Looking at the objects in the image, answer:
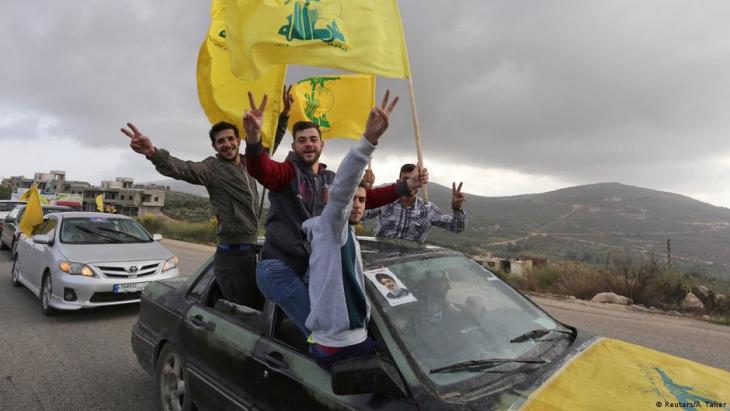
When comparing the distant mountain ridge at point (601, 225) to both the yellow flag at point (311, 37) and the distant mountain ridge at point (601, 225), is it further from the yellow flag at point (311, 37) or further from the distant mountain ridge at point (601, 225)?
the yellow flag at point (311, 37)

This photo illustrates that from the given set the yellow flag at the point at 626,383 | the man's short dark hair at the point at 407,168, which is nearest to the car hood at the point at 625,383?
the yellow flag at the point at 626,383

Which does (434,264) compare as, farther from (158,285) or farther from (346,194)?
(158,285)

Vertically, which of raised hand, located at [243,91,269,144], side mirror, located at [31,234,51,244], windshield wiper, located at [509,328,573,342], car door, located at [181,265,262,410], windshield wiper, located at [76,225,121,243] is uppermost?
raised hand, located at [243,91,269,144]

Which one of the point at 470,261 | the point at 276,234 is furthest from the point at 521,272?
the point at 276,234

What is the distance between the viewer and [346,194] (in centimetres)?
190

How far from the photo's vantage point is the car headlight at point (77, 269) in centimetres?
609

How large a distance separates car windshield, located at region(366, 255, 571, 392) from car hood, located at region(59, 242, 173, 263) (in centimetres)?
564

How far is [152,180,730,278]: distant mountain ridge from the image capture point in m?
53.5

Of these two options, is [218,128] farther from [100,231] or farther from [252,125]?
[100,231]

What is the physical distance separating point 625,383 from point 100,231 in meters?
7.93

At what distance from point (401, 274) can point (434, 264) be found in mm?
301

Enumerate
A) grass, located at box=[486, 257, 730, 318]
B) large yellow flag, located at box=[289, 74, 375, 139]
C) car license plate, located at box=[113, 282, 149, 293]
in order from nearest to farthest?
car license plate, located at box=[113, 282, 149, 293] → large yellow flag, located at box=[289, 74, 375, 139] → grass, located at box=[486, 257, 730, 318]

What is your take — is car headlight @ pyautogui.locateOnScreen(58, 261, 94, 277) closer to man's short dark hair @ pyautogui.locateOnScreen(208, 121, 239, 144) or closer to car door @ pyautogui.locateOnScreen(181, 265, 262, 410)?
man's short dark hair @ pyautogui.locateOnScreen(208, 121, 239, 144)

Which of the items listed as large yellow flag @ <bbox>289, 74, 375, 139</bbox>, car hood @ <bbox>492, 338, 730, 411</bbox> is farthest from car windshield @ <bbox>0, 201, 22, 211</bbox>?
car hood @ <bbox>492, 338, 730, 411</bbox>
